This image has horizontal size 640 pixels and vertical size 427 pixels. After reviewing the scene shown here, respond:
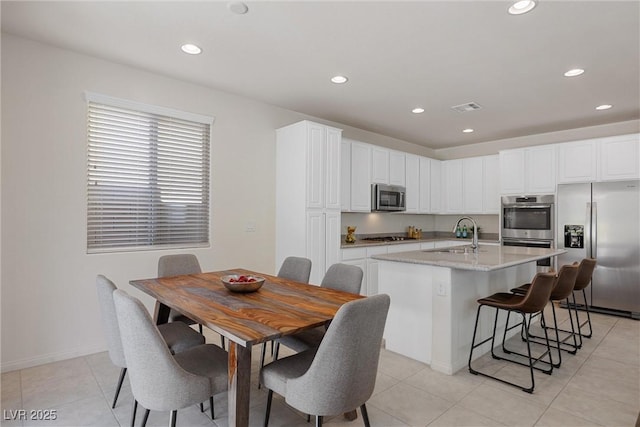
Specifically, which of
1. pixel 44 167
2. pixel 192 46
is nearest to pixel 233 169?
pixel 192 46

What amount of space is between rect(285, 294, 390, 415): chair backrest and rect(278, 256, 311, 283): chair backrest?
1.38 m

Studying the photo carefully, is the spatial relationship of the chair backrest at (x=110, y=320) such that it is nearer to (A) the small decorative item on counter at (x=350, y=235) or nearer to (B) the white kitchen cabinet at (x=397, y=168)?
(A) the small decorative item on counter at (x=350, y=235)

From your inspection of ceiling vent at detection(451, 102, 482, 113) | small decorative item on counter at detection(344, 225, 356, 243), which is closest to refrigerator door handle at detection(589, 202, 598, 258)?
ceiling vent at detection(451, 102, 482, 113)

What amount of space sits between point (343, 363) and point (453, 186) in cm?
555

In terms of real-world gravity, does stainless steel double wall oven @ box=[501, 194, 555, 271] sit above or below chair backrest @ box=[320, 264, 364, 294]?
above

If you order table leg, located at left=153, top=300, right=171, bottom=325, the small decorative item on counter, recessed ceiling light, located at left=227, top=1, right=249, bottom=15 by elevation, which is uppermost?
recessed ceiling light, located at left=227, top=1, right=249, bottom=15

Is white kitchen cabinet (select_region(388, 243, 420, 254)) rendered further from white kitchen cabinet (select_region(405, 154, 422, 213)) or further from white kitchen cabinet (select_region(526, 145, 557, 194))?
white kitchen cabinet (select_region(526, 145, 557, 194))

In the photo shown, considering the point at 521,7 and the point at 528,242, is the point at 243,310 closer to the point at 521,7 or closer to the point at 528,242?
the point at 521,7

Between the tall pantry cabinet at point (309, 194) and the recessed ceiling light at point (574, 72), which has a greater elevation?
the recessed ceiling light at point (574, 72)

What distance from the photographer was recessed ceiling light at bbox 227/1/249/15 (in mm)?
2266

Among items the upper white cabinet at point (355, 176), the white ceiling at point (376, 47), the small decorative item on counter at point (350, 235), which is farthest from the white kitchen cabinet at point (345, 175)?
the white ceiling at point (376, 47)

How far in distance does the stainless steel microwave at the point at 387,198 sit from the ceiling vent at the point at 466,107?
1.49 m

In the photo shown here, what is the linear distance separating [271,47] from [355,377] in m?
2.55

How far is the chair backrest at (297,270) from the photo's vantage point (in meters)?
2.94
